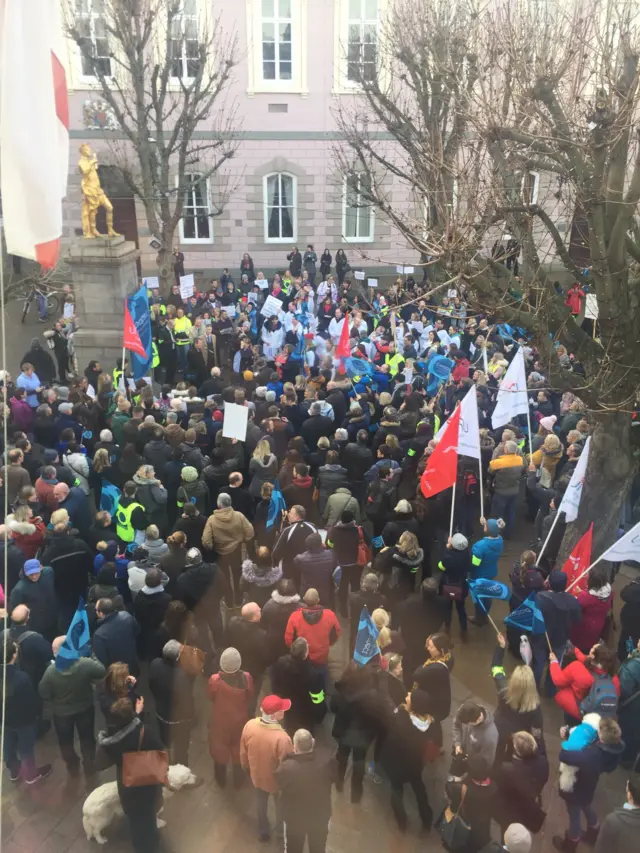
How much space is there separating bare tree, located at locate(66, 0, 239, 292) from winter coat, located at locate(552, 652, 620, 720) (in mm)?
16120

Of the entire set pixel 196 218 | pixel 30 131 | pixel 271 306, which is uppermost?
pixel 196 218

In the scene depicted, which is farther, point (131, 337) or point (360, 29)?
point (360, 29)

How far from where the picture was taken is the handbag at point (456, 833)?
512 centimetres

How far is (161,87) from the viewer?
1869cm

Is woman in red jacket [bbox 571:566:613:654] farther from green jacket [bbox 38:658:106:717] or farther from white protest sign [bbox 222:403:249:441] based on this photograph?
white protest sign [bbox 222:403:249:441]

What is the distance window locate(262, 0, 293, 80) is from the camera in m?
23.4

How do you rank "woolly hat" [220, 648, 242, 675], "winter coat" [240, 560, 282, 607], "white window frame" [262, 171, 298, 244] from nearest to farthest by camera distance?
"woolly hat" [220, 648, 242, 675], "winter coat" [240, 560, 282, 607], "white window frame" [262, 171, 298, 244]

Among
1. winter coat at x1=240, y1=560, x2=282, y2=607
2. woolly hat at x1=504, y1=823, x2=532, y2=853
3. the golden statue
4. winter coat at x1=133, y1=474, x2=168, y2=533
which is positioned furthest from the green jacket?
the golden statue

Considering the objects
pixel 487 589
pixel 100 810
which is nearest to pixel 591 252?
pixel 487 589

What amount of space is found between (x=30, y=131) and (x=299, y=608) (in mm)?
4113

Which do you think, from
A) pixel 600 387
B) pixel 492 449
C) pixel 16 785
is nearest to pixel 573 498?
pixel 600 387

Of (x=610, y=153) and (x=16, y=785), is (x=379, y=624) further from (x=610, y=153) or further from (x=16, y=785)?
(x=610, y=153)

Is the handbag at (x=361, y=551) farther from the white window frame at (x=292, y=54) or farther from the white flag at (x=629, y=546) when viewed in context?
the white window frame at (x=292, y=54)

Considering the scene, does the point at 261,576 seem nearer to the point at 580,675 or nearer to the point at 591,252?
the point at 580,675
